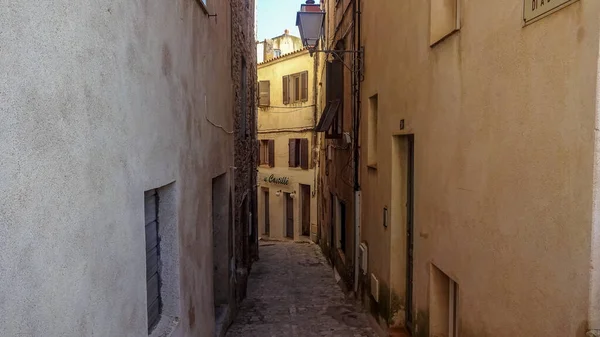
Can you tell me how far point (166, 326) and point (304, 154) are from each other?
1859cm

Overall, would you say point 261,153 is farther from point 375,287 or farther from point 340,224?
point 375,287

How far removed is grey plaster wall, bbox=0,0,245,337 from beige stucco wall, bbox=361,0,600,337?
8.19ft

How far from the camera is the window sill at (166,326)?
4059 mm

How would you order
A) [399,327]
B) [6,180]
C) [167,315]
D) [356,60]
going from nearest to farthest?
[6,180] → [167,315] → [399,327] → [356,60]

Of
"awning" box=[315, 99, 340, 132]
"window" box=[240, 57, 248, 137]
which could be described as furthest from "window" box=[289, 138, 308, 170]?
"window" box=[240, 57, 248, 137]

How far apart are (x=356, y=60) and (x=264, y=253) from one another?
10018 mm

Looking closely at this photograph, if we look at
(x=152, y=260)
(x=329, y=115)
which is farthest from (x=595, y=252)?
(x=329, y=115)

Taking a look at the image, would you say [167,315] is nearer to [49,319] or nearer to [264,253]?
[49,319]

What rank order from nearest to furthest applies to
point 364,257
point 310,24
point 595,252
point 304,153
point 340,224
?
point 595,252
point 364,257
point 310,24
point 340,224
point 304,153

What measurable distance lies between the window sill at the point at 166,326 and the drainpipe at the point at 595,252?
3.09 meters

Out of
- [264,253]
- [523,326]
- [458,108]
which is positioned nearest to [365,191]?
[458,108]

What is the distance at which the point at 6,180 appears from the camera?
1689mm

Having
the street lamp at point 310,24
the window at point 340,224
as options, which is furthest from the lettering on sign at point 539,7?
the window at point 340,224

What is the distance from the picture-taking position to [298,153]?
2347 cm
